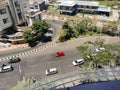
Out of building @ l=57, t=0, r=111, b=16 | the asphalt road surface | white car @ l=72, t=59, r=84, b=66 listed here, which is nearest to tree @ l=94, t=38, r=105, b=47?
the asphalt road surface

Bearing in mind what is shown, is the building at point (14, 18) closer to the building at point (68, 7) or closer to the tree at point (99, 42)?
the building at point (68, 7)

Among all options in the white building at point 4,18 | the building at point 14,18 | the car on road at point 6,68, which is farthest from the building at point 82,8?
the car on road at point 6,68

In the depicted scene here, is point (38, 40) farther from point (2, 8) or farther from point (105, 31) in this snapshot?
point (105, 31)

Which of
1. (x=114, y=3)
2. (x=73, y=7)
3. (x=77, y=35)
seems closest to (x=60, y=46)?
(x=77, y=35)

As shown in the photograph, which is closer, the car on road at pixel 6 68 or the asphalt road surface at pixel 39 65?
the asphalt road surface at pixel 39 65

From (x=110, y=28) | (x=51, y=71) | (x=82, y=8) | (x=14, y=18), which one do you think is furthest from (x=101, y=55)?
(x=82, y=8)

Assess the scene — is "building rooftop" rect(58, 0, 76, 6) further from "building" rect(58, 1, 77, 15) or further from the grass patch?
the grass patch

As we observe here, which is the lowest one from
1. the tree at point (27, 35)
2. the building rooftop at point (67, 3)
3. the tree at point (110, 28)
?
the tree at point (110, 28)

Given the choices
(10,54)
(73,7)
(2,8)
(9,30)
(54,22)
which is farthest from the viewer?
(73,7)
